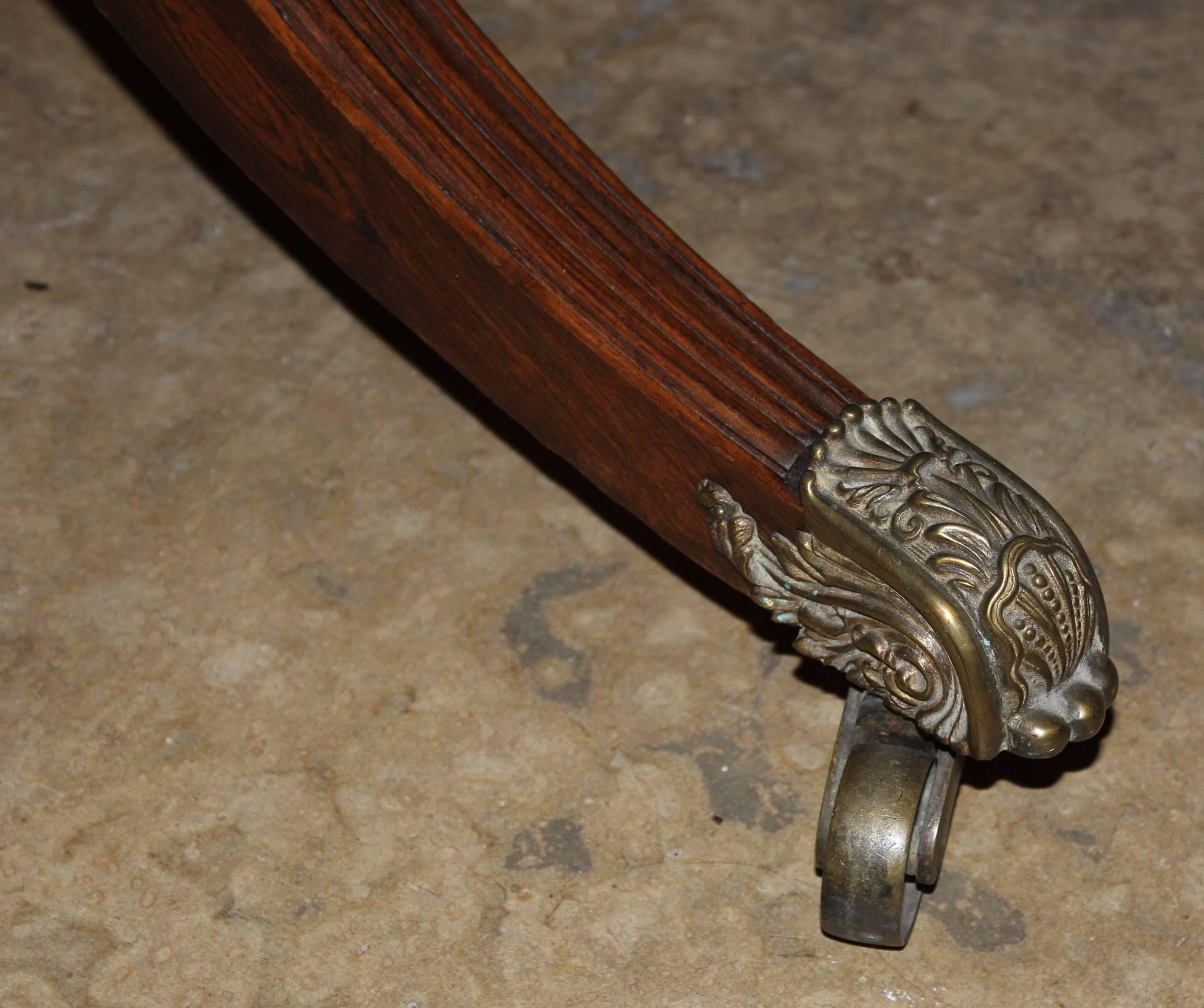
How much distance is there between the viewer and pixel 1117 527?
164 centimetres

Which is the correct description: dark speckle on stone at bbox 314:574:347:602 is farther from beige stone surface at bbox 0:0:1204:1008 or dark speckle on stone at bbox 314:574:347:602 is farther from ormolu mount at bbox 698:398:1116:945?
ormolu mount at bbox 698:398:1116:945

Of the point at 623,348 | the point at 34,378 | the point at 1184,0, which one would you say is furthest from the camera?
the point at 1184,0

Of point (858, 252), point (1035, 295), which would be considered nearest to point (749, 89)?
point (858, 252)

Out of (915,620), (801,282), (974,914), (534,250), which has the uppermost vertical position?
(534,250)

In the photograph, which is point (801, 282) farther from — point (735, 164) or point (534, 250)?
point (534, 250)

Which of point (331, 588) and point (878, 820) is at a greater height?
point (878, 820)

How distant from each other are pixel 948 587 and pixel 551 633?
1.79 feet

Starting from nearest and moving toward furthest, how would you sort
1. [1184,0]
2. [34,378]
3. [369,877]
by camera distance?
[369,877], [34,378], [1184,0]

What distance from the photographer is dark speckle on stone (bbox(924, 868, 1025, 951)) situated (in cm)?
134

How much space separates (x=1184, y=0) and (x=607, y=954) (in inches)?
66.3

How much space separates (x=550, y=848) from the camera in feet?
4.60

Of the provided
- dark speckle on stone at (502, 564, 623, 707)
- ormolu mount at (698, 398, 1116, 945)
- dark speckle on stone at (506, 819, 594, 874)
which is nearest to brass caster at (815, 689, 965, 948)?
ormolu mount at (698, 398, 1116, 945)

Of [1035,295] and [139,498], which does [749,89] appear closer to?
[1035,295]

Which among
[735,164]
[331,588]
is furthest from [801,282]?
[331,588]
